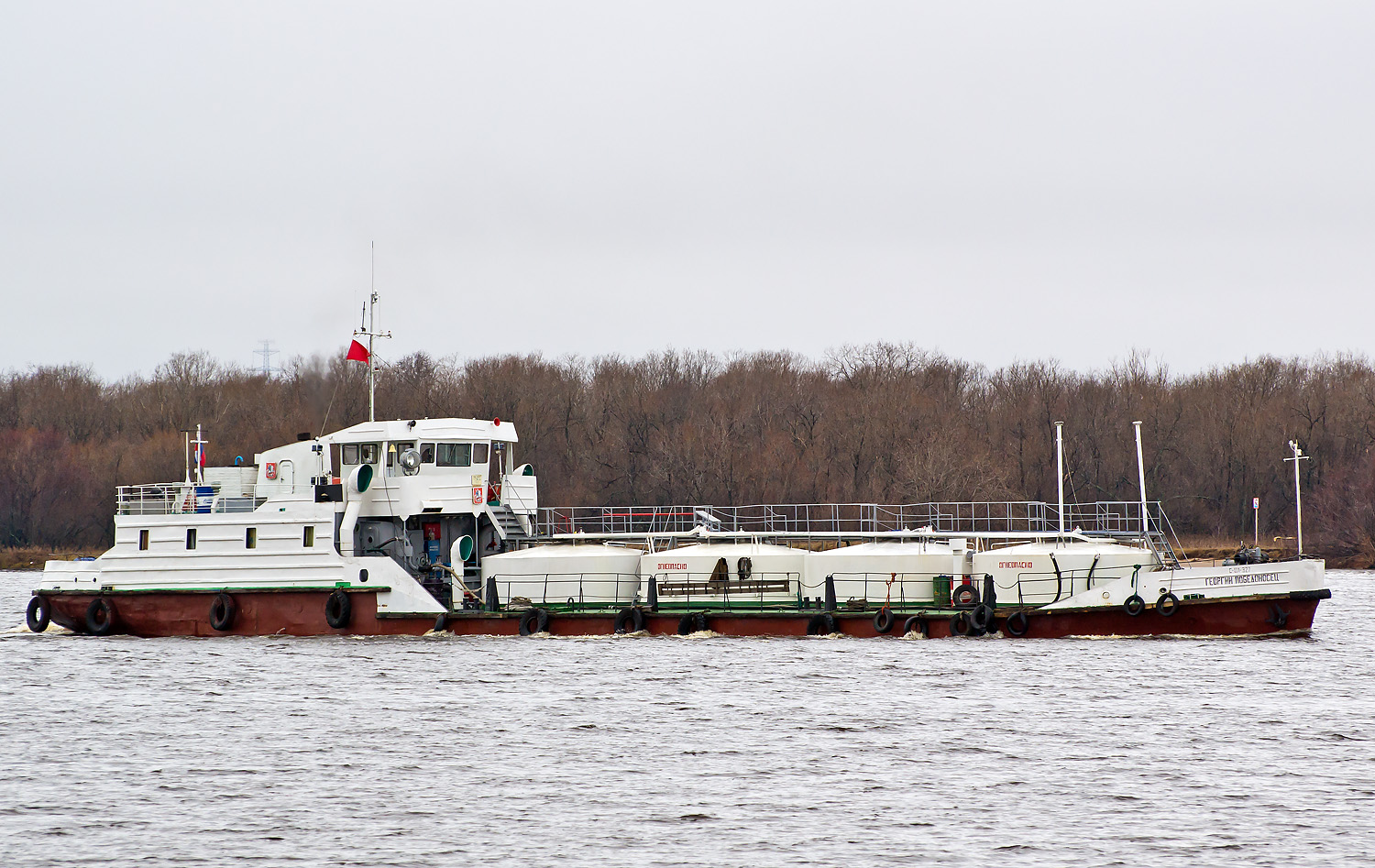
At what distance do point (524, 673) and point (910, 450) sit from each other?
A: 5693 centimetres

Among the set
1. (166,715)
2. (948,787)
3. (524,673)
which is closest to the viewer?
(948,787)

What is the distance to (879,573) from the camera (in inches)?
1518

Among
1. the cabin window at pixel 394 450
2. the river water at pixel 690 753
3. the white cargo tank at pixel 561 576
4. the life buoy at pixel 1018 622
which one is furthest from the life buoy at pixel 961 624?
the cabin window at pixel 394 450

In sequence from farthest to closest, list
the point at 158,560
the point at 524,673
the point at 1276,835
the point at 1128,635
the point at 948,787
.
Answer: the point at 158,560 < the point at 1128,635 < the point at 524,673 < the point at 948,787 < the point at 1276,835

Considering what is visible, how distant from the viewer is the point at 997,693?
30.4 metres

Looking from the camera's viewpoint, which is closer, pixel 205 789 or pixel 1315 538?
pixel 205 789

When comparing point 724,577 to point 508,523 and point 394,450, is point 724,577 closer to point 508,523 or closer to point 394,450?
point 508,523

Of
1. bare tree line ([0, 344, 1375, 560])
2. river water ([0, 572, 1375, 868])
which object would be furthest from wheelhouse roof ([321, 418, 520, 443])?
bare tree line ([0, 344, 1375, 560])

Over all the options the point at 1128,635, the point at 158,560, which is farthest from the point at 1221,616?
the point at 158,560

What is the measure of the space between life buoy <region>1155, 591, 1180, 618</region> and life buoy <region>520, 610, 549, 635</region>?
15.2 meters

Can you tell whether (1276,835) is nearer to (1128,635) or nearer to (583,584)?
(1128,635)

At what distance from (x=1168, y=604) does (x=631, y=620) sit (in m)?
13.3

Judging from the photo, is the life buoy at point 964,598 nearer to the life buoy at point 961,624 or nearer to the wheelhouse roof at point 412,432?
the life buoy at point 961,624

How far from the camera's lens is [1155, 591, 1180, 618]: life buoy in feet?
116
